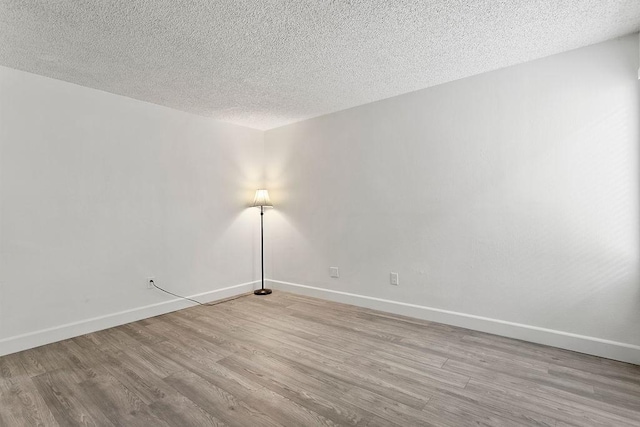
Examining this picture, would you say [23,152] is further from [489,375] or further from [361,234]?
[489,375]

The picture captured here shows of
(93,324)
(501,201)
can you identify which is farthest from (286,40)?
(93,324)

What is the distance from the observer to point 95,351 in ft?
8.21

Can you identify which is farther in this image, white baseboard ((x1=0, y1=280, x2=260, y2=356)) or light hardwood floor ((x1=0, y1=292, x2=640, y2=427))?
white baseboard ((x1=0, y1=280, x2=260, y2=356))

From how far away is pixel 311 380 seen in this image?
2037mm

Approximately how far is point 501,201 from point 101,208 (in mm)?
3734

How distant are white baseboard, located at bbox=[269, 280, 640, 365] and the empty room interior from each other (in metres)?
0.02

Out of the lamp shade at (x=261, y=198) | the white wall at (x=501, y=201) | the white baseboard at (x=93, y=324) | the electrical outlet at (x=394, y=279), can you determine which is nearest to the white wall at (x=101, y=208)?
the white baseboard at (x=93, y=324)

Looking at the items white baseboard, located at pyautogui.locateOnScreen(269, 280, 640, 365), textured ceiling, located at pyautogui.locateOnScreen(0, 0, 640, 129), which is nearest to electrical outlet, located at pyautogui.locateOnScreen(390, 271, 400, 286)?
white baseboard, located at pyautogui.locateOnScreen(269, 280, 640, 365)

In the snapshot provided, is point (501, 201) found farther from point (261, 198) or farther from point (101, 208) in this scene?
point (101, 208)

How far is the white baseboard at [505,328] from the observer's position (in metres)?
Result: 2.26

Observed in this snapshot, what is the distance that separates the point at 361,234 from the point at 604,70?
247cm

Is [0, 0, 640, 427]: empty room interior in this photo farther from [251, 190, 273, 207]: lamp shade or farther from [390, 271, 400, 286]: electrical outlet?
[251, 190, 273, 207]: lamp shade

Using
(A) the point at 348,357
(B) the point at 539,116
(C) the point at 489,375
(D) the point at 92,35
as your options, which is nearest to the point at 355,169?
(B) the point at 539,116

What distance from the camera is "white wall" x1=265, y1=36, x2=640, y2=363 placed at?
2.28 metres
